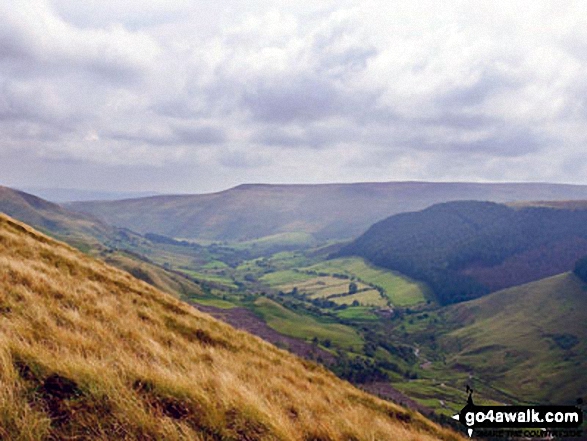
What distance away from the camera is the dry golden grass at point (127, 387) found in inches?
296

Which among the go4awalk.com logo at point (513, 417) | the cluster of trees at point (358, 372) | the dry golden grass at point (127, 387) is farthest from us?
the cluster of trees at point (358, 372)

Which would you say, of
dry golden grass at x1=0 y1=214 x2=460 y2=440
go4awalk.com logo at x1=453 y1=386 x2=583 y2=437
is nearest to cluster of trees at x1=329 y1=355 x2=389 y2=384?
go4awalk.com logo at x1=453 y1=386 x2=583 y2=437

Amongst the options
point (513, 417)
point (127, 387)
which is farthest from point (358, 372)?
point (127, 387)

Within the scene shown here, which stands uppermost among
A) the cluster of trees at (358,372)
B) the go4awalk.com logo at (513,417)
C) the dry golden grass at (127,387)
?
the dry golden grass at (127,387)

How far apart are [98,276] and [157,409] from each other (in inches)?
778

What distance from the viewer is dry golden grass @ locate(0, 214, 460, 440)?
7.51 meters

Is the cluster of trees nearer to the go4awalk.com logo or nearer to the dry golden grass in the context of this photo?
the go4awalk.com logo

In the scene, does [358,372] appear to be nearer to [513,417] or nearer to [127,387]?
[513,417]

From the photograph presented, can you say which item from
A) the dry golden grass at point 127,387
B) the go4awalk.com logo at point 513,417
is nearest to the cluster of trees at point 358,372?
the go4awalk.com logo at point 513,417

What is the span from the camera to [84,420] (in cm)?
746

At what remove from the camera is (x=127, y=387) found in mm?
8844

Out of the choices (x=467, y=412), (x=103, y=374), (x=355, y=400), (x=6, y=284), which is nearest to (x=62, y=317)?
(x=6, y=284)

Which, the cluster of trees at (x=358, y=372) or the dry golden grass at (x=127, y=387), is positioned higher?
the dry golden grass at (x=127, y=387)

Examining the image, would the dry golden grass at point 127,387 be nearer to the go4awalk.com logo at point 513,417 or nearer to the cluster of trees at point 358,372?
the go4awalk.com logo at point 513,417
